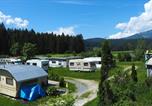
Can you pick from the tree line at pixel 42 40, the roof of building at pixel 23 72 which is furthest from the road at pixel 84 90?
the tree line at pixel 42 40

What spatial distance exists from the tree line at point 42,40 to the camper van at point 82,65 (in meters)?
38.3

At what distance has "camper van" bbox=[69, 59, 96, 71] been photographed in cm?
5700

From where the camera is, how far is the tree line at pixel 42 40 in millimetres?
94819

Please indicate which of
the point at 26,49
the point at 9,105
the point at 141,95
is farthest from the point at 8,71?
the point at 26,49

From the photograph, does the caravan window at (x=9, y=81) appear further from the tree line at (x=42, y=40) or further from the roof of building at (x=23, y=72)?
the tree line at (x=42, y=40)

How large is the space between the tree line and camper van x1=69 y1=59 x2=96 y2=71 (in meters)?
38.3

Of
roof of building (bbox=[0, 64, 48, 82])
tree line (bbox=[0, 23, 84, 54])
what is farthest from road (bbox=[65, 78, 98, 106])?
tree line (bbox=[0, 23, 84, 54])

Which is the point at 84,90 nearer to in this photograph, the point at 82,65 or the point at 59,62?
the point at 82,65

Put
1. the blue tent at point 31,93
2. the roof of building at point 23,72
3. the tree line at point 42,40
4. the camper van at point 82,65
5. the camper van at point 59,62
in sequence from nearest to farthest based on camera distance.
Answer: the blue tent at point 31,93 → the roof of building at point 23,72 → the camper van at point 82,65 → the camper van at point 59,62 → the tree line at point 42,40

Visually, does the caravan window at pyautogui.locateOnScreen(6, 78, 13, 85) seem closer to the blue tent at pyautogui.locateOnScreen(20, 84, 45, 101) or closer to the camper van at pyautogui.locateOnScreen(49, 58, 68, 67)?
the blue tent at pyautogui.locateOnScreen(20, 84, 45, 101)

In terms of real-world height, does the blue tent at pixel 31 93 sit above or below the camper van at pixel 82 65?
below

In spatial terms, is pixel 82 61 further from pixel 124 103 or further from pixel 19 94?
pixel 124 103

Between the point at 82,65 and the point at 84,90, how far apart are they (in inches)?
773

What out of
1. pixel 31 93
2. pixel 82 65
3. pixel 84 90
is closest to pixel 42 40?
pixel 82 65
